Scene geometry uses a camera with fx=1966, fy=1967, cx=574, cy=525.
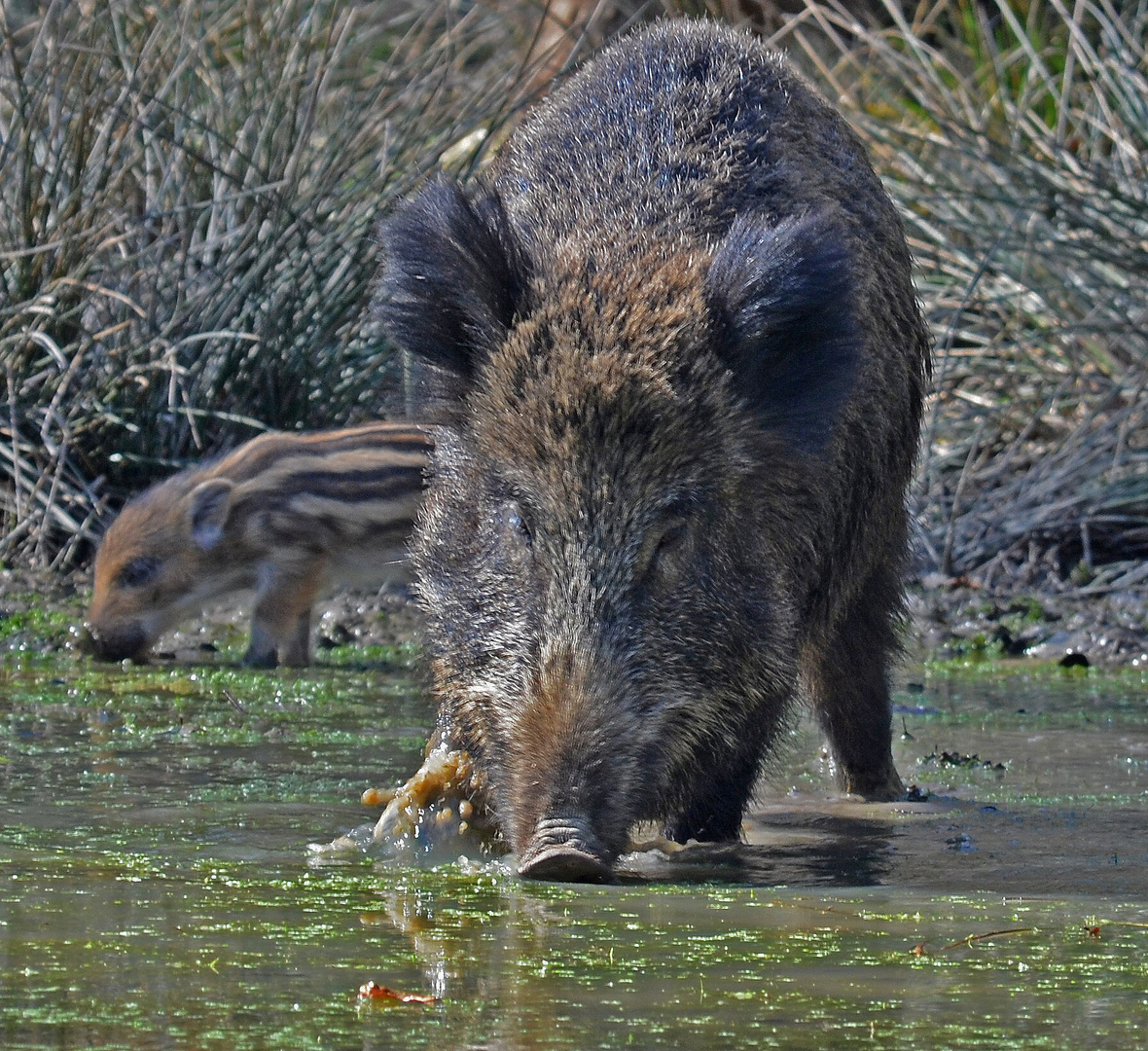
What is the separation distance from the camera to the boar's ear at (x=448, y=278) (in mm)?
3754

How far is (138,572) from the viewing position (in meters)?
→ 7.19

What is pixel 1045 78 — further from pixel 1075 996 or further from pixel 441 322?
pixel 1075 996

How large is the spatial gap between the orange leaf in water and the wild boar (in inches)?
196

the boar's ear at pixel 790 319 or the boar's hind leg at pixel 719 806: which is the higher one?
the boar's ear at pixel 790 319

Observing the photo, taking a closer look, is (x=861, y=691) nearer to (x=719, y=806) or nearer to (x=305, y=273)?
(x=719, y=806)

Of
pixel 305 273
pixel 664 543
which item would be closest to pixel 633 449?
pixel 664 543

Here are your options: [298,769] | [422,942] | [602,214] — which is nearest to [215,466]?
[298,769]

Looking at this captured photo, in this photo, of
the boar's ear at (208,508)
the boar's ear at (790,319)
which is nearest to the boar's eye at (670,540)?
the boar's ear at (790,319)

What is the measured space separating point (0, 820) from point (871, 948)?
5.67 ft

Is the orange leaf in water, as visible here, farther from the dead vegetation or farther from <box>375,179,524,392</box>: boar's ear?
the dead vegetation

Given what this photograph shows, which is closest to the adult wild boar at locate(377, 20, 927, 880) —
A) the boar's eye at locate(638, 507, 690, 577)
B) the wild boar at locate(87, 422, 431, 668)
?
the boar's eye at locate(638, 507, 690, 577)

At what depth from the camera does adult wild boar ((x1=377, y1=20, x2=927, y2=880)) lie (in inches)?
131

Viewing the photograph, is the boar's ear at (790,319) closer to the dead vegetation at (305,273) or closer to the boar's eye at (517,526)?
the boar's eye at (517,526)

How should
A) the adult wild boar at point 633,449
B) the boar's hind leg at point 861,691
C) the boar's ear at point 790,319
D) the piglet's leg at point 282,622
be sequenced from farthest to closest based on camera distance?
1. the piglet's leg at point 282,622
2. the boar's hind leg at point 861,691
3. the boar's ear at point 790,319
4. the adult wild boar at point 633,449
